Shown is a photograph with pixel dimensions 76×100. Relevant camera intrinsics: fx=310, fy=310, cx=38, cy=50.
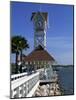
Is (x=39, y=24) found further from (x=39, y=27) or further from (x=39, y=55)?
(x=39, y=55)

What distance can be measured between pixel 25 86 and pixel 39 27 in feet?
3.65

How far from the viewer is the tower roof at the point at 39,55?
568 centimetres

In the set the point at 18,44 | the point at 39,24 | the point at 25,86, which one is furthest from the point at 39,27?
the point at 25,86

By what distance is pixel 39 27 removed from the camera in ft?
18.8

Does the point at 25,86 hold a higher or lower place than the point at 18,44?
lower

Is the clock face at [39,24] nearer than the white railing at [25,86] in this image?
No

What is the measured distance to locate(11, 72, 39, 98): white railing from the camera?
5581 mm

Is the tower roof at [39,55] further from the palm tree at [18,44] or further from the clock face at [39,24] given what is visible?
the clock face at [39,24]

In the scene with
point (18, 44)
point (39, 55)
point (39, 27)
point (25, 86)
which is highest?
point (39, 27)

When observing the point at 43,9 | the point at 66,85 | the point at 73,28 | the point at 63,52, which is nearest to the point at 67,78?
the point at 66,85

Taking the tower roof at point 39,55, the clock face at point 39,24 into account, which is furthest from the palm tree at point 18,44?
the clock face at point 39,24

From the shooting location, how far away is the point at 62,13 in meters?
5.82

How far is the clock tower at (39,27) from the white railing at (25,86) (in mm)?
582
